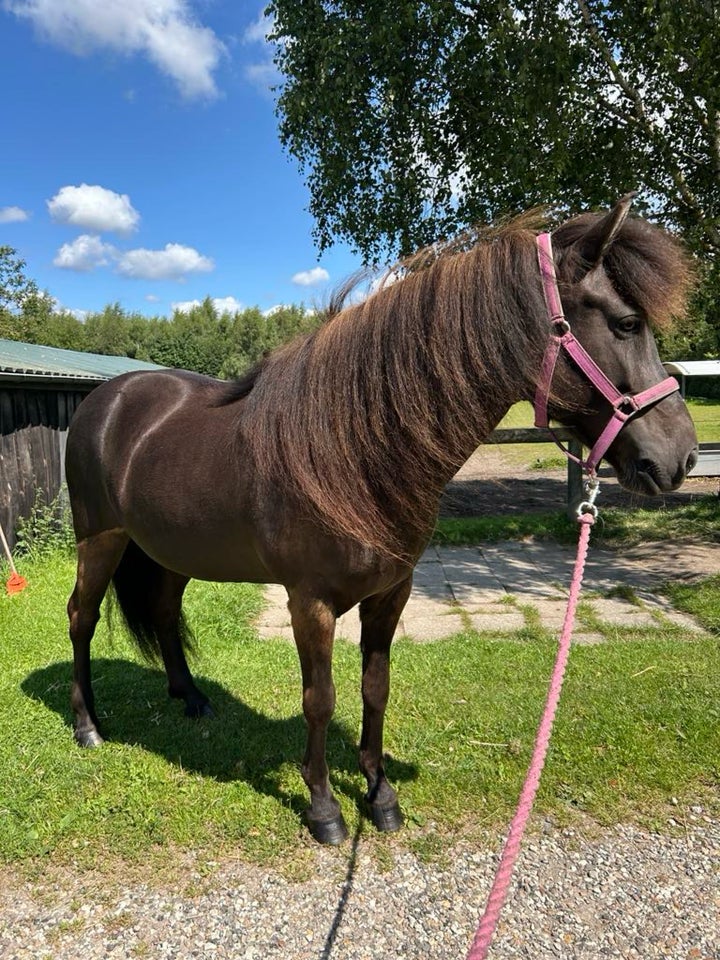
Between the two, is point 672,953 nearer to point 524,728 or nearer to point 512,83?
point 524,728

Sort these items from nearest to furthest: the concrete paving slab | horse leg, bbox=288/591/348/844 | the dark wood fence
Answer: horse leg, bbox=288/591/348/844 → the concrete paving slab → the dark wood fence

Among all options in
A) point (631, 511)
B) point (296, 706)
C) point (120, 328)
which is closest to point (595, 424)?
point (296, 706)

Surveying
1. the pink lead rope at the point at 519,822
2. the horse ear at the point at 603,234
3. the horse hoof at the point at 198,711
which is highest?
the horse ear at the point at 603,234

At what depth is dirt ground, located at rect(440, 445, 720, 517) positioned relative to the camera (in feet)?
32.6

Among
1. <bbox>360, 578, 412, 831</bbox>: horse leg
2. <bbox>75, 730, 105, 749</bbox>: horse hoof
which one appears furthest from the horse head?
<bbox>75, 730, 105, 749</bbox>: horse hoof

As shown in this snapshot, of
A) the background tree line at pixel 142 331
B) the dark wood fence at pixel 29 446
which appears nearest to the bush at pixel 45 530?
the dark wood fence at pixel 29 446

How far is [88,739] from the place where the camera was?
317 cm

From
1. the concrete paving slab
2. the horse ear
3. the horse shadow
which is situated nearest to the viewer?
the horse ear

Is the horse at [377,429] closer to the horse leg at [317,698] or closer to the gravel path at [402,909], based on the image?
the horse leg at [317,698]

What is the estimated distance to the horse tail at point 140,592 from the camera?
3.53 m

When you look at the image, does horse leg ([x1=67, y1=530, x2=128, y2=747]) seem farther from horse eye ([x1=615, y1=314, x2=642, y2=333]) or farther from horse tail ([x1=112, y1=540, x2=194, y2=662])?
horse eye ([x1=615, y1=314, x2=642, y2=333])

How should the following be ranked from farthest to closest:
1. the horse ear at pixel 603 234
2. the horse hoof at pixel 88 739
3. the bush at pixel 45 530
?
1. the bush at pixel 45 530
2. the horse hoof at pixel 88 739
3. the horse ear at pixel 603 234

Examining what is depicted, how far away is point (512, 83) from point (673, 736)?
6.07 metres

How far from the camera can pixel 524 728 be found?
10.5 feet
